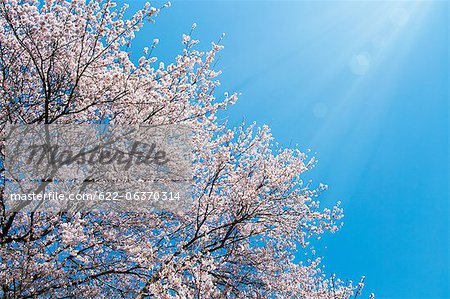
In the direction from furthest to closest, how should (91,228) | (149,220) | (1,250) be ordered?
(149,220) < (91,228) < (1,250)

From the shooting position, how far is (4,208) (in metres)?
8.49

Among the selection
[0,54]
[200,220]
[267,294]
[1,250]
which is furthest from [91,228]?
[267,294]

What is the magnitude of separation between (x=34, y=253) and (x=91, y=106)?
10.7 feet

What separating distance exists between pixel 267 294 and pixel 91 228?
5022mm

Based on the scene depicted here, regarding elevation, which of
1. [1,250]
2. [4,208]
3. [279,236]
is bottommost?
[1,250]

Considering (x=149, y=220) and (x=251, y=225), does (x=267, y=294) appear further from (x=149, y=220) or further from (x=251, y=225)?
(x=149, y=220)

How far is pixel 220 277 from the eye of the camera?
407 inches

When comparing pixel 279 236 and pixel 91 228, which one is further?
pixel 279 236

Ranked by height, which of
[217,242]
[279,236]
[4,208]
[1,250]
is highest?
[279,236]

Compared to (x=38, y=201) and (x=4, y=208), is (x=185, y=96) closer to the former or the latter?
(x=38, y=201)

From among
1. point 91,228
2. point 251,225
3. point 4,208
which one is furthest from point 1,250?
point 251,225

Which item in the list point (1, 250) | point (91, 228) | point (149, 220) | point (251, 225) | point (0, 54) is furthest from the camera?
point (251, 225)

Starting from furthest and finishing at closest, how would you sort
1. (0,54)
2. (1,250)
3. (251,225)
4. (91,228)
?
(251,225), (91,228), (0,54), (1,250)

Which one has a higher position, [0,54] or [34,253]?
[0,54]
